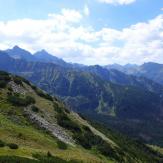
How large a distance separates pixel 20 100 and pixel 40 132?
10.7m

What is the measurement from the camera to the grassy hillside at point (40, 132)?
4150cm

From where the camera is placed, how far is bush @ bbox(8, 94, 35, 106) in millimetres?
60853

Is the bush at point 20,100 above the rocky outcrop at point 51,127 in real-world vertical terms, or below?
above

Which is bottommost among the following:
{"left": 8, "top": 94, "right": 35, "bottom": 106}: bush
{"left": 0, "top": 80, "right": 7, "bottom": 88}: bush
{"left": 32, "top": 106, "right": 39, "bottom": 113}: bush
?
{"left": 32, "top": 106, "right": 39, "bottom": 113}: bush

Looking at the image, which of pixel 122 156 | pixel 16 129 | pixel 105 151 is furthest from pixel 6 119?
pixel 122 156

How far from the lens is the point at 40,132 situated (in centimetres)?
5297

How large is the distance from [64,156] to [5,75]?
37.7m

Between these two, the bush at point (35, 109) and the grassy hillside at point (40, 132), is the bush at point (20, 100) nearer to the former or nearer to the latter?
the grassy hillside at point (40, 132)

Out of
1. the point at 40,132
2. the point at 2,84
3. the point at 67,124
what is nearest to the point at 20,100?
the point at 2,84

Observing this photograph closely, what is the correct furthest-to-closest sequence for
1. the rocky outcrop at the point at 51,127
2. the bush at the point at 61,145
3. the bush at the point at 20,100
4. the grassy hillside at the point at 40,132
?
the bush at the point at 20,100, the rocky outcrop at the point at 51,127, the bush at the point at 61,145, the grassy hillside at the point at 40,132

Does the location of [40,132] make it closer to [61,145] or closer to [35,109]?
[61,145]

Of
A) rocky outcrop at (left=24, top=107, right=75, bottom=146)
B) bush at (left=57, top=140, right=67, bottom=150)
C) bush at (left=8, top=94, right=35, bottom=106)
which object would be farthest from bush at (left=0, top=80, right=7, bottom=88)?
bush at (left=57, top=140, right=67, bottom=150)

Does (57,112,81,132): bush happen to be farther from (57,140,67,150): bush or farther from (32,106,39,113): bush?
(57,140,67,150): bush

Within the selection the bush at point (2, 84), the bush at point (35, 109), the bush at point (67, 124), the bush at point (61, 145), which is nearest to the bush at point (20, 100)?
the bush at point (35, 109)
